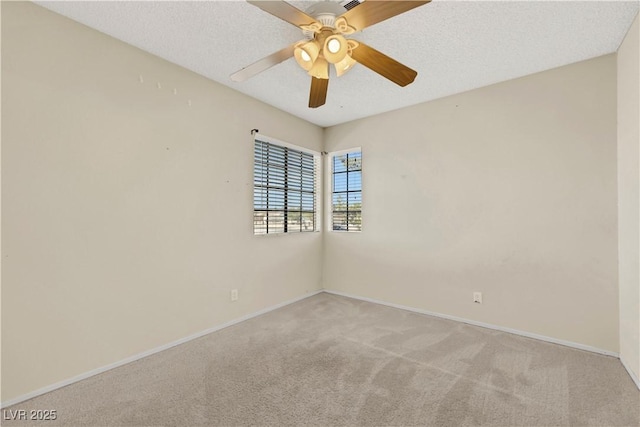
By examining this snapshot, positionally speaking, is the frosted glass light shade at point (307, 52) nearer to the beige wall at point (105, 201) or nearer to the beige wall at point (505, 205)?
the beige wall at point (105, 201)

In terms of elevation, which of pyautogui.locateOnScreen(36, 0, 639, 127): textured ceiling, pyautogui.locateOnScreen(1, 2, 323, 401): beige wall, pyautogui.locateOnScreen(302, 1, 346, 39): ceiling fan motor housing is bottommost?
pyautogui.locateOnScreen(1, 2, 323, 401): beige wall

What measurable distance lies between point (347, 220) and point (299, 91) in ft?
6.30

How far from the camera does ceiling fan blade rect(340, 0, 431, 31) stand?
4.48ft

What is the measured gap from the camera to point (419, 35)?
2.13m

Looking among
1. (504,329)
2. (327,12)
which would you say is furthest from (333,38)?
(504,329)

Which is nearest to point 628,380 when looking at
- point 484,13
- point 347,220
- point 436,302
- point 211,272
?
point 436,302

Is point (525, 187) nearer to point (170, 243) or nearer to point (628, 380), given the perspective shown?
point (628, 380)

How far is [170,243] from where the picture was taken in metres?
2.54

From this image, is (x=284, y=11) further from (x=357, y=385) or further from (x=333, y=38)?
(x=357, y=385)

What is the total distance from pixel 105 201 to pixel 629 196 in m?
3.98

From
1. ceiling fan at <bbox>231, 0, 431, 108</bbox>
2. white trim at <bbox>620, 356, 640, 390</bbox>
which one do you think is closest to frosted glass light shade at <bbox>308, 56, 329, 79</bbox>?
ceiling fan at <bbox>231, 0, 431, 108</bbox>

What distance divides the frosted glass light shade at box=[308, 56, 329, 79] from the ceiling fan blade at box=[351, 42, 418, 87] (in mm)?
191

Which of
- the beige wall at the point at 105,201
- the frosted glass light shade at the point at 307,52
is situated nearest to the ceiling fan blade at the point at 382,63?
the frosted glass light shade at the point at 307,52

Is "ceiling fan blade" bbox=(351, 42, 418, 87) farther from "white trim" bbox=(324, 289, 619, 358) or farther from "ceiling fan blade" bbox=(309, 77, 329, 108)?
"white trim" bbox=(324, 289, 619, 358)
